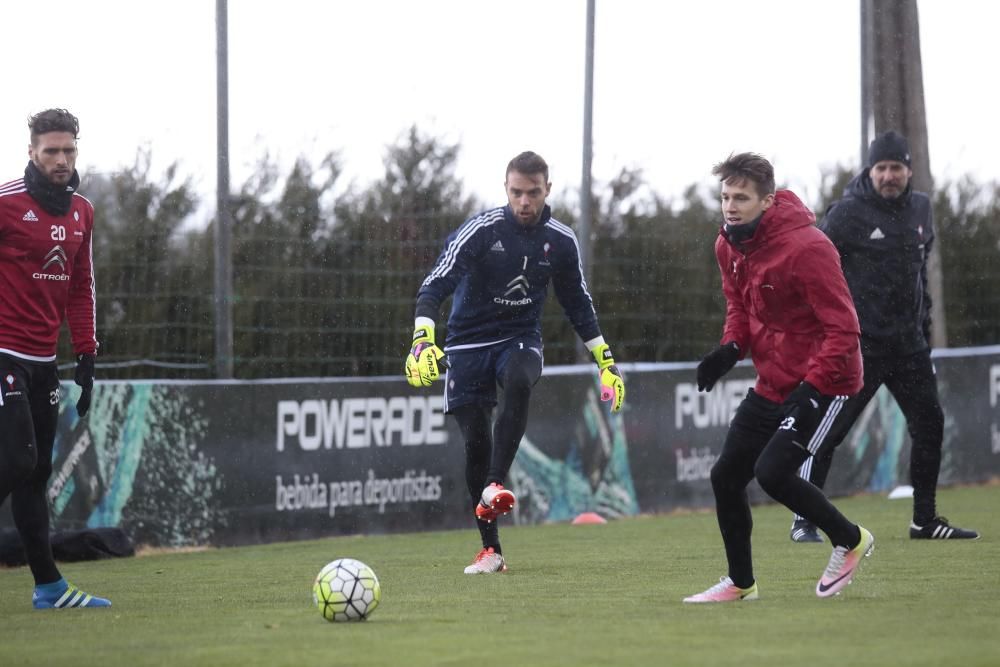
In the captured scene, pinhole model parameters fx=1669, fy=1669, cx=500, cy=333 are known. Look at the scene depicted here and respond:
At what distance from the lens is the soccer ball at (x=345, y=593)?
20.7 ft

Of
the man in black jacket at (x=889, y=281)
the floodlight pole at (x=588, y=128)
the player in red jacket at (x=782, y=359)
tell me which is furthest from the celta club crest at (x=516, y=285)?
the floodlight pole at (x=588, y=128)

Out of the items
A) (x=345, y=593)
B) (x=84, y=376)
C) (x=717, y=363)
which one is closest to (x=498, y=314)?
(x=717, y=363)

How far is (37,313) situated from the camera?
7.41m

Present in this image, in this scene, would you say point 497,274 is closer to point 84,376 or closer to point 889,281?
point 84,376

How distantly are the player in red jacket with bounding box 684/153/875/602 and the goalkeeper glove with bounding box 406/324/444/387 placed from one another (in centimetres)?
197

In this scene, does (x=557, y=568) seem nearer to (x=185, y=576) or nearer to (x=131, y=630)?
(x=185, y=576)

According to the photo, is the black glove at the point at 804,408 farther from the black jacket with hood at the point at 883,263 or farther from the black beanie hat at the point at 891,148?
the black beanie hat at the point at 891,148

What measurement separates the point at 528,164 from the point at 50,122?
2.44 m

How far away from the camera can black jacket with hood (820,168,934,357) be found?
32.7 ft

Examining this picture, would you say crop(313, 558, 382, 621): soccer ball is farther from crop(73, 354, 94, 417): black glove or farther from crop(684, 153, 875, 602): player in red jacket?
crop(73, 354, 94, 417): black glove

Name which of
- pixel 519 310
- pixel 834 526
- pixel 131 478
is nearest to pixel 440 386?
pixel 131 478

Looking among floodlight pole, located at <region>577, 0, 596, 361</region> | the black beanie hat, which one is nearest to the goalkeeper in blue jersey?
the black beanie hat

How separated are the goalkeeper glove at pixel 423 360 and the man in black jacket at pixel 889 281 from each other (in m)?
2.69

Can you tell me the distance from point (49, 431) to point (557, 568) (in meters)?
2.79
